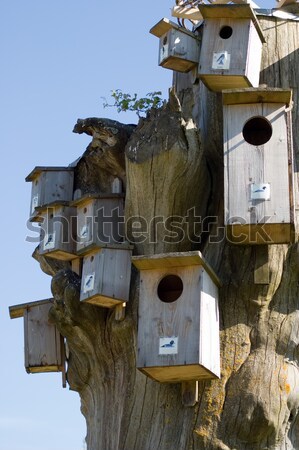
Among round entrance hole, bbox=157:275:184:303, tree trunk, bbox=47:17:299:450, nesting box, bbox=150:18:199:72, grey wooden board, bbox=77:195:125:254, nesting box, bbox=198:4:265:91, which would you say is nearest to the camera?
tree trunk, bbox=47:17:299:450

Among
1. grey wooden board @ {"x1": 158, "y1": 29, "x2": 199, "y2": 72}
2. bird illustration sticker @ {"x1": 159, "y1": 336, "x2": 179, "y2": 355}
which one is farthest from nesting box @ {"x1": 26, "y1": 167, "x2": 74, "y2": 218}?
bird illustration sticker @ {"x1": 159, "y1": 336, "x2": 179, "y2": 355}

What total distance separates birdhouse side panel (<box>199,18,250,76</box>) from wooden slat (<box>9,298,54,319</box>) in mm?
2146

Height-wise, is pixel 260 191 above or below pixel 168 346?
above

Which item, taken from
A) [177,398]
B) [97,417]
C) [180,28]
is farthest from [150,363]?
[180,28]

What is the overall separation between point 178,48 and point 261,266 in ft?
5.84

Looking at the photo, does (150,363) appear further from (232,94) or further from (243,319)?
(232,94)

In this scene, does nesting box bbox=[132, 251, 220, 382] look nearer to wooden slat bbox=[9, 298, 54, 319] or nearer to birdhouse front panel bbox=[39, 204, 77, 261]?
birdhouse front panel bbox=[39, 204, 77, 261]

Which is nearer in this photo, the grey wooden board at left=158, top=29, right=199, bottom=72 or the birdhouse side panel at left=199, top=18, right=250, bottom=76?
the birdhouse side panel at left=199, top=18, right=250, bottom=76

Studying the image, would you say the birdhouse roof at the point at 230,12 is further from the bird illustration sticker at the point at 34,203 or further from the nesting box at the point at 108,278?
the bird illustration sticker at the point at 34,203

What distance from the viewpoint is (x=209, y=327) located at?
745cm

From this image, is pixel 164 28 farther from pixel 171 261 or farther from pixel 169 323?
pixel 169 323

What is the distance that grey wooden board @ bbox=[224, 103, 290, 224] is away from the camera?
24.7 ft

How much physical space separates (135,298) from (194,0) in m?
2.34

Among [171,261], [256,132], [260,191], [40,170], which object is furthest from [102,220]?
[260,191]
